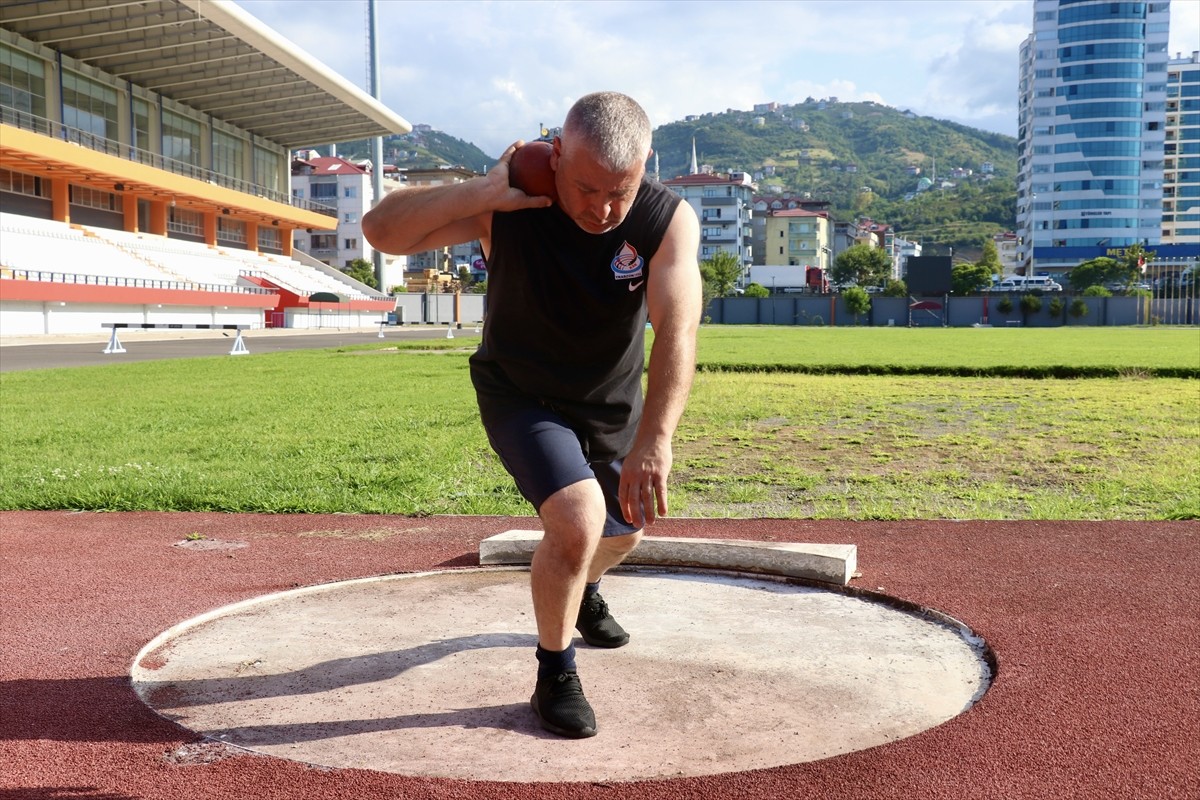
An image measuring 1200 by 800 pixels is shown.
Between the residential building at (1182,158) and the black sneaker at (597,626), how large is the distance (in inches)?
8174

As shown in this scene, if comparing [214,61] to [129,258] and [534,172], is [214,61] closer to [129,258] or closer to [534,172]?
[129,258]

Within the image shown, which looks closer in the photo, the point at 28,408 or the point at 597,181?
the point at 597,181

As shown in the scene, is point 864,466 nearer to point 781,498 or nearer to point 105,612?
point 781,498

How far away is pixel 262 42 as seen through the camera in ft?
191

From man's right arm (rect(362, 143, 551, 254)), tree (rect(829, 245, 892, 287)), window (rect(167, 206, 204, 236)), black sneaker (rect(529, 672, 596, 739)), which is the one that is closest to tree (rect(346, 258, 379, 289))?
window (rect(167, 206, 204, 236))

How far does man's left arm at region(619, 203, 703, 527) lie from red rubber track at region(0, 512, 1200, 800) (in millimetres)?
885

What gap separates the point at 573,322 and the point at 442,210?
62 centimetres

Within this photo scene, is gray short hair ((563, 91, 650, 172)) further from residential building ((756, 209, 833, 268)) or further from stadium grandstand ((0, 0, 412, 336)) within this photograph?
residential building ((756, 209, 833, 268))

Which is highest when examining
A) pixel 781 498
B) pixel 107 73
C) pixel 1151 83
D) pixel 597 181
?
pixel 1151 83

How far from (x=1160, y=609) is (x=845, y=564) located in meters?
1.54

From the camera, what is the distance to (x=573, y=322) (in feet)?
12.8

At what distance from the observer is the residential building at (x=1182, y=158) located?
18762cm

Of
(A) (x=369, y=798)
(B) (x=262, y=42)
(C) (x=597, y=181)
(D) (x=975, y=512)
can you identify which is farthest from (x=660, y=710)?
(B) (x=262, y=42)

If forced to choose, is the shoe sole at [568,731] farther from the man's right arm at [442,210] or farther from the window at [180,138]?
the window at [180,138]
